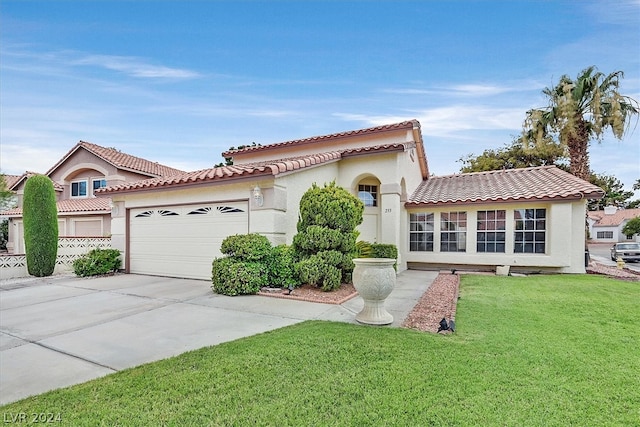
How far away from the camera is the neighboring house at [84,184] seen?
69.8ft

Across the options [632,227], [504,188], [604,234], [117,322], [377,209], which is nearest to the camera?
[117,322]

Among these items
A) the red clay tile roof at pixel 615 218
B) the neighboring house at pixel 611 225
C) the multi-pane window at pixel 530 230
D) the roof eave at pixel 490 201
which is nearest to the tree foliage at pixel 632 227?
the neighboring house at pixel 611 225

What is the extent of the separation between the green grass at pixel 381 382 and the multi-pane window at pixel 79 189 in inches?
Answer: 1000

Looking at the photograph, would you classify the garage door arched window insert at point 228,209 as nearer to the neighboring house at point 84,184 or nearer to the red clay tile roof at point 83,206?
the red clay tile roof at point 83,206

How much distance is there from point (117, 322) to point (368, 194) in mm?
11000

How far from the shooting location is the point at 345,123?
18406 millimetres

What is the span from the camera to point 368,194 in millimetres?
14859

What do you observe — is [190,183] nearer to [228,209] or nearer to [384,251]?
[228,209]

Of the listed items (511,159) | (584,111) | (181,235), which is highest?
(584,111)

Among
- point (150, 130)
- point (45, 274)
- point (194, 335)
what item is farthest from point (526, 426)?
point (150, 130)

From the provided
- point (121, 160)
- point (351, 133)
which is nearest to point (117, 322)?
point (351, 133)

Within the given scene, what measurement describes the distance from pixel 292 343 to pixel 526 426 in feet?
9.55

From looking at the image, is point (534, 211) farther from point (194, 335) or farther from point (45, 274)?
point (45, 274)

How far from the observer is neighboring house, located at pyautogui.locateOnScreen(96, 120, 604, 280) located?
10.4 metres
